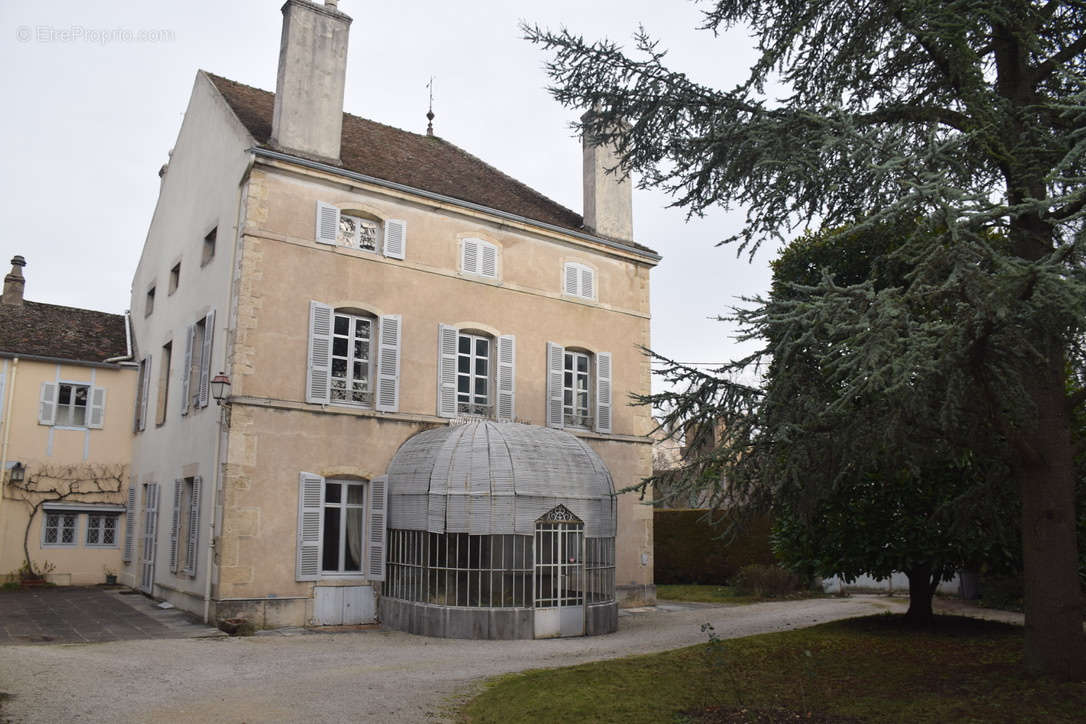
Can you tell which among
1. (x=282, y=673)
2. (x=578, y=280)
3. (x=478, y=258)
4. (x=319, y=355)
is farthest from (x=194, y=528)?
(x=578, y=280)

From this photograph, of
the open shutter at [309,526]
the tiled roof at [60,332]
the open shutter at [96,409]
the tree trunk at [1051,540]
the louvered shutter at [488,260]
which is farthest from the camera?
the open shutter at [96,409]

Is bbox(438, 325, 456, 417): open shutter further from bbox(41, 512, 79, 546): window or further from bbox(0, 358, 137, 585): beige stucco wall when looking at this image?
bbox(41, 512, 79, 546): window

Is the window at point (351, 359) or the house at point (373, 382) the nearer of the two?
the house at point (373, 382)

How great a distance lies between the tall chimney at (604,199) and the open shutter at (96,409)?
11.2 metres

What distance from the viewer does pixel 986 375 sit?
230 inches

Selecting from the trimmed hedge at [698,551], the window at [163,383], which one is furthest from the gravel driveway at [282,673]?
the trimmed hedge at [698,551]

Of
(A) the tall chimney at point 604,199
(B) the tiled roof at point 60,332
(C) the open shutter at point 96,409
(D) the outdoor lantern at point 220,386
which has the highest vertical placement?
(A) the tall chimney at point 604,199

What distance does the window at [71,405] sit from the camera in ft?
58.2

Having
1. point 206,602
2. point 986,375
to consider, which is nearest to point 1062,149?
point 986,375

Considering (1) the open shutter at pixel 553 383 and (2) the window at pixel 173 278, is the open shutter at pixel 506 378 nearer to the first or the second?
(1) the open shutter at pixel 553 383

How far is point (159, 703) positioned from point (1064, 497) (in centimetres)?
780

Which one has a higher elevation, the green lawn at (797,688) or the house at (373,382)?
the house at (373,382)

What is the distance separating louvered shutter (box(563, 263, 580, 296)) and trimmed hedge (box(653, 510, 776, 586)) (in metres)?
7.60

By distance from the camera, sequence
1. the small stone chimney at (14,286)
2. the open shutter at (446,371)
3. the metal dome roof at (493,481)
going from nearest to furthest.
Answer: the metal dome roof at (493,481) < the open shutter at (446,371) < the small stone chimney at (14,286)
